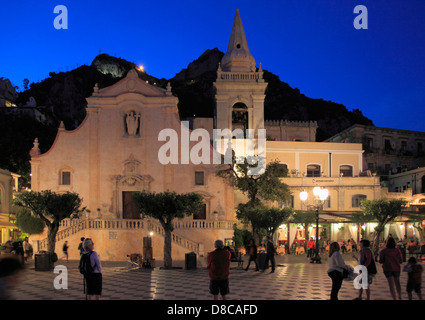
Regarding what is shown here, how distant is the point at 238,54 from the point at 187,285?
31819mm

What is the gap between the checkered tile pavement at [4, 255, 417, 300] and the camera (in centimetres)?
1465

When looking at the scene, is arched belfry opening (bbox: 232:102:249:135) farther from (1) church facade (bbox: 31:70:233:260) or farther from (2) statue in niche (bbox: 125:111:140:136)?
(2) statue in niche (bbox: 125:111:140:136)

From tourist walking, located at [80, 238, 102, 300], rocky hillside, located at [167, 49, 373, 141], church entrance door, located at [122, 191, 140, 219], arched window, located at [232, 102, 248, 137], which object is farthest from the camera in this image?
rocky hillside, located at [167, 49, 373, 141]

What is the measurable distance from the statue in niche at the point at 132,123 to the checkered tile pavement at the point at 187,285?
14455mm

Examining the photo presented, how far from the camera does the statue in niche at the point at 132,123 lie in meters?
35.9

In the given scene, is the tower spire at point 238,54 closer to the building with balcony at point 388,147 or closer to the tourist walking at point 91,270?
the building with balcony at point 388,147

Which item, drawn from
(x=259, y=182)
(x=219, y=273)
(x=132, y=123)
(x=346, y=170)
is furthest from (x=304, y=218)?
(x=219, y=273)

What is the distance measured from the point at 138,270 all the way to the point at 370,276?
12.8 m

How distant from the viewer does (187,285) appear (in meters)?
17.3

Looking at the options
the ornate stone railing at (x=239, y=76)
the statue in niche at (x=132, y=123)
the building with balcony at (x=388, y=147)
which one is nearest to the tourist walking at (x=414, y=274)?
the statue in niche at (x=132, y=123)

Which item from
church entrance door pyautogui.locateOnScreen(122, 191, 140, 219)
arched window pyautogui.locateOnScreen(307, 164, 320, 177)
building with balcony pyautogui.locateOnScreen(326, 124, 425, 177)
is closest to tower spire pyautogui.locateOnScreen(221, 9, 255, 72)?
arched window pyautogui.locateOnScreen(307, 164, 320, 177)

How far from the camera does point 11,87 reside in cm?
8631

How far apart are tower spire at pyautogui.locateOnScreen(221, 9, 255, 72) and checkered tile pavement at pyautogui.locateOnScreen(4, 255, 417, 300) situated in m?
25.8

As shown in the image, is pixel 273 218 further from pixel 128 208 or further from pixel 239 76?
pixel 239 76
